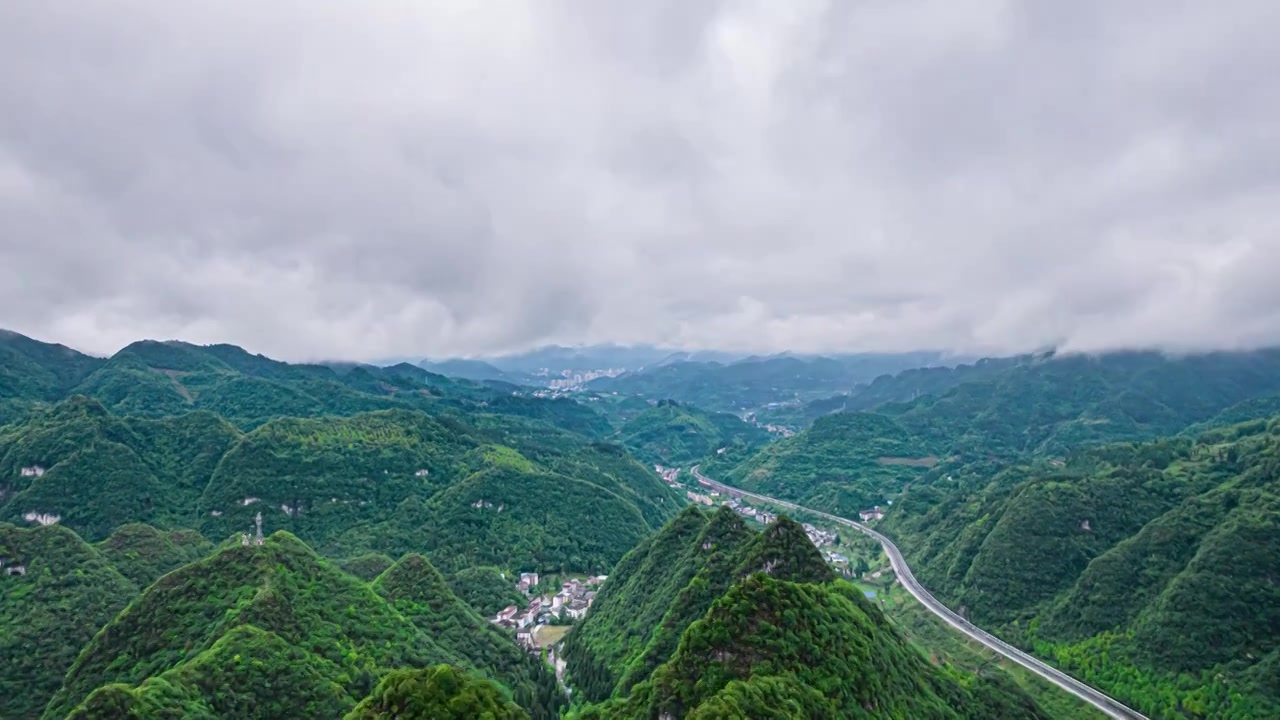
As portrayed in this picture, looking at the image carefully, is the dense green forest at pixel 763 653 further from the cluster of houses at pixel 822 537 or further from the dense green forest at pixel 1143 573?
the cluster of houses at pixel 822 537

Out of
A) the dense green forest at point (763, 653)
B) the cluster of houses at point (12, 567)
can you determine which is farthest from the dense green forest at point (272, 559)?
the dense green forest at point (763, 653)

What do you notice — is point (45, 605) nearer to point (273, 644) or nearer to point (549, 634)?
point (273, 644)

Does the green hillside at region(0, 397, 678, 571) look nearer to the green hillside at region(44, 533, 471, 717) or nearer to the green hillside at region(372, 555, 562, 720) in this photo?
the green hillside at region(372, 555, 562, 720)

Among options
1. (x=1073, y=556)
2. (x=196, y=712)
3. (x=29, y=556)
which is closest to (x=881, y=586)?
(x=1073, y=556)

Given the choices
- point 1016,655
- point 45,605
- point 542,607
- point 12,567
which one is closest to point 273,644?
point 45,605

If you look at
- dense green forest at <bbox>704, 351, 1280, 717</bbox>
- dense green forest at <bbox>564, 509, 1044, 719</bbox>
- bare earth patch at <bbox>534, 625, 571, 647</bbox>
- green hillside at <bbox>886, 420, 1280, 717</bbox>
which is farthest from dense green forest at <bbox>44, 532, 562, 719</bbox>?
green hillside at <bbox>886, 420, 1280, 717</bbox>

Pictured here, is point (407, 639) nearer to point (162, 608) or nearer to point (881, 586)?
point (162, 608)

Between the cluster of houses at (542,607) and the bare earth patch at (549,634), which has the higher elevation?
the cluster of houses at (542,607)
